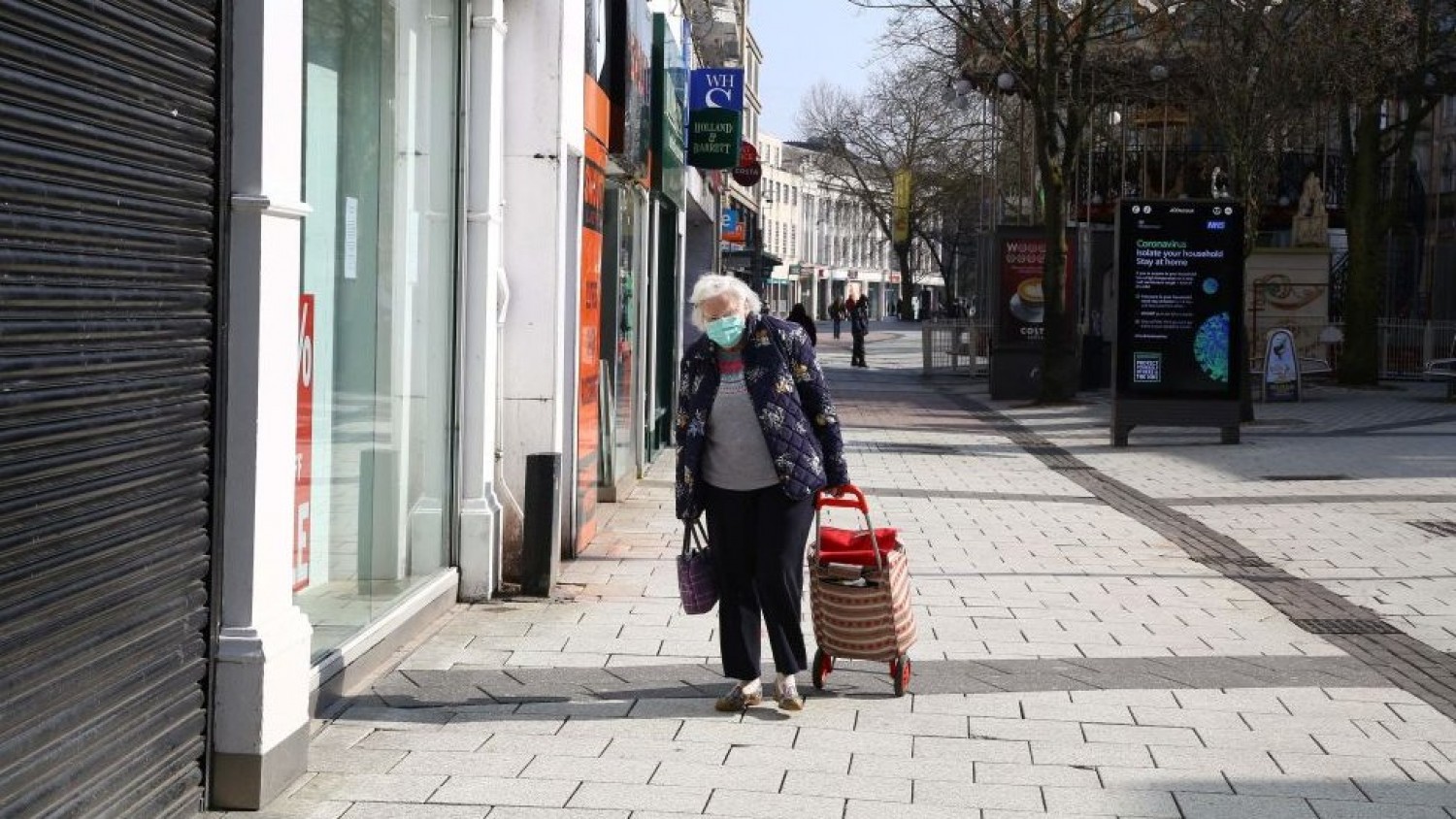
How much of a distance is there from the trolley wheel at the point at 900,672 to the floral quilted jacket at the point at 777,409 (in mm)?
739

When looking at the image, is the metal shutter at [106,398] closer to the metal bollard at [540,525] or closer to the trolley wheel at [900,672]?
the trolley wheel at [900,672]

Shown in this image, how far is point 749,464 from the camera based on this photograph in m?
6.75

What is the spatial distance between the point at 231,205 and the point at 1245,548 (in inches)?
331

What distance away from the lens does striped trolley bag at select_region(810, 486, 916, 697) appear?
695 centimetres

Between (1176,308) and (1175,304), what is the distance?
43 millimetres

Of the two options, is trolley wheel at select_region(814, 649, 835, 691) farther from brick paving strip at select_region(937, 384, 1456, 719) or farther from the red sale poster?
brick paving strip at select_region(937, 384, 1456, 719)

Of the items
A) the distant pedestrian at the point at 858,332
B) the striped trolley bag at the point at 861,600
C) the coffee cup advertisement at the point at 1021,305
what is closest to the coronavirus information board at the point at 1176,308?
the coffee cup advertisement at the point at 1021,305

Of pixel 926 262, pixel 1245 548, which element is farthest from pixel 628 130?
pixel 926 262

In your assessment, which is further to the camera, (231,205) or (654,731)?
(654,731)

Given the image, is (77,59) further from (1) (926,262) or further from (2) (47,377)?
(1) (926,262)

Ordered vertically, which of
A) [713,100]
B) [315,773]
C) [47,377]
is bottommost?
[315,773]

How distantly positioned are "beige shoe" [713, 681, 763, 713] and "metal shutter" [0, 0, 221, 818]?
2169mm

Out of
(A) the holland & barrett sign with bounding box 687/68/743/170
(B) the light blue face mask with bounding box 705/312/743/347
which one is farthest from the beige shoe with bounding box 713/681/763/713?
(A) the holland & barrett sign with bounding box 687/68/743/170

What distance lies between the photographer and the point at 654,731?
21.0ft
